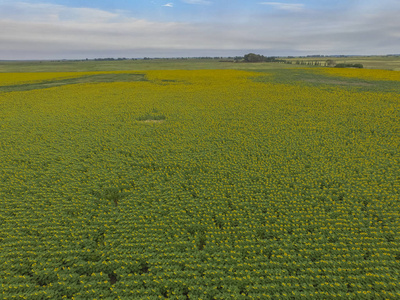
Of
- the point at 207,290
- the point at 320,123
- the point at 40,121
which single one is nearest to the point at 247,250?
the point at 207,290

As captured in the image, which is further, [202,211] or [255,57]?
[255,57]

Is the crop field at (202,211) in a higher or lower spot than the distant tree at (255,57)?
lower

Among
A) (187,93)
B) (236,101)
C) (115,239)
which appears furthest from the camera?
(187,93)

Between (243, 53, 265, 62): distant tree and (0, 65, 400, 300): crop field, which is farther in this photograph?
(243, 53, 265, 62): distant tree

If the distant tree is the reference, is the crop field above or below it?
below

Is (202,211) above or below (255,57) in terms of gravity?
below

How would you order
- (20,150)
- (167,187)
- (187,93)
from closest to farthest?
(167,187), (20,150), (187,93)

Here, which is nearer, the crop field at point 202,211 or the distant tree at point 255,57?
the crop field at point 202,211

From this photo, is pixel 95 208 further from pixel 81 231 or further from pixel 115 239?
pixel 115 239
